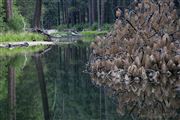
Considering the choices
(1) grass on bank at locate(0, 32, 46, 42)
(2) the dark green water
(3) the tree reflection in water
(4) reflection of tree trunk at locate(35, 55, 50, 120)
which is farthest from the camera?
(1) grass on bank at locate(0, 32, 46, 42)

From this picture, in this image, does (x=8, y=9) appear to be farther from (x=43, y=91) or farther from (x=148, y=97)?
(x=148, y=97)

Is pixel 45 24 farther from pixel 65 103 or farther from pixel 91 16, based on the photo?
pixel 65 103

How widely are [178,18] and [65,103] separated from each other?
534 centimetres

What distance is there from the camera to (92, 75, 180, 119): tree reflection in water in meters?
6.74

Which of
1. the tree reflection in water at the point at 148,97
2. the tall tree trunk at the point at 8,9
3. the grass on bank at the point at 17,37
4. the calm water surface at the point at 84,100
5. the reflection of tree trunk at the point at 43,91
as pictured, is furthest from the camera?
the tall tree trunk at the point at 8,9

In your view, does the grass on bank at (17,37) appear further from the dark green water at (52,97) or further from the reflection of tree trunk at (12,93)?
the dark green water at (52,97)

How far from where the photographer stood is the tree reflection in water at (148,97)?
6.74 m

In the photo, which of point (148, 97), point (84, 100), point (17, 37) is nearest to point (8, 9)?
point (17, 37)

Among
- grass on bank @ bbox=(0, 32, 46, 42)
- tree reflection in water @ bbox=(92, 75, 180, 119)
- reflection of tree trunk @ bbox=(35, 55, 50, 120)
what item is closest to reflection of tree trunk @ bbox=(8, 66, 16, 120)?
reflection of tree trunk @ bbox=(35, 55, 50, 120)

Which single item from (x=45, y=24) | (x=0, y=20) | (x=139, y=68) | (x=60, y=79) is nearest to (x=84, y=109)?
(x=139, y=68)

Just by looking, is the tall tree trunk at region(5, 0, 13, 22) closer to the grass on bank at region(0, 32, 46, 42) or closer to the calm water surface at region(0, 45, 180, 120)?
the grass on bank at region(0, 32, 46, 42)

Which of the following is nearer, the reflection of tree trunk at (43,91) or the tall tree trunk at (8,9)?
the reflection of tree trunk at (43,91)

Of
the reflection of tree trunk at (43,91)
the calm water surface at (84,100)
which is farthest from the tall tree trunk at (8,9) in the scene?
the calm water surface at (84,100)

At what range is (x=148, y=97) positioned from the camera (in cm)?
801
